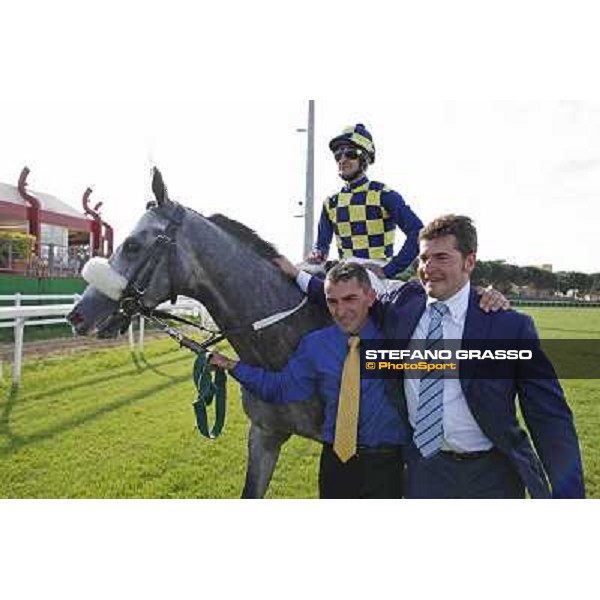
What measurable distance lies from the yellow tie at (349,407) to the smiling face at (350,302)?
0.16 feet

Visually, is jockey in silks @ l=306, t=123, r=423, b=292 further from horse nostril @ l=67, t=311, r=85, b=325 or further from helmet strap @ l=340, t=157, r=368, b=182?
horse nostril @ l=67, t=311, r=85, b=325

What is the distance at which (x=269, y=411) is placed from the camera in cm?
227

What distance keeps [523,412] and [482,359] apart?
0.19 meters

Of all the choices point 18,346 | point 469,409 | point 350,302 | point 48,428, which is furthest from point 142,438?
point 469,409

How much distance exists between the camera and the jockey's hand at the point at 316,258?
244cm

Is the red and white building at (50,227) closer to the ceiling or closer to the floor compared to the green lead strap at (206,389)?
closer to the ceiling

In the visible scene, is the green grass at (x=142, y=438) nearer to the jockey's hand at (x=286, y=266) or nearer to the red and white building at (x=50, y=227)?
the red and white building at (x=50, y=227)

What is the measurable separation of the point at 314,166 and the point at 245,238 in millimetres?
452

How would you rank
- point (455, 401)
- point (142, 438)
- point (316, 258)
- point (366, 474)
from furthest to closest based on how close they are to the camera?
point (142, 438)
point (316, 258)
point (366, 474)
point (455, 401)

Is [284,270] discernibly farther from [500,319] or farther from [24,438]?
[24,438]

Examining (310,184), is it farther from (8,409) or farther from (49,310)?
(8,409)

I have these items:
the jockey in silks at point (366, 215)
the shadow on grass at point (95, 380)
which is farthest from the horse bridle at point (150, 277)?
the shadow on grass at point (95, 380)

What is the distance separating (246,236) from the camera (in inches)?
91.4
